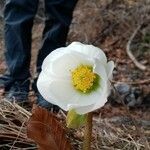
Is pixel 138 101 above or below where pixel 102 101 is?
Answer: below

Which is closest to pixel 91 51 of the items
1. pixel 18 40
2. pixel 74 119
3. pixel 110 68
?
pixel 110 68

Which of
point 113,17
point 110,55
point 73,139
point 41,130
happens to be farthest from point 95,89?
point 113,17

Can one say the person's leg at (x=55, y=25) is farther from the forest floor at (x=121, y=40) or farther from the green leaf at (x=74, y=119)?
the green leaf at (x=74, y=119)

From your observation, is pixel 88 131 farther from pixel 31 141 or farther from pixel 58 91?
pixel 31 141

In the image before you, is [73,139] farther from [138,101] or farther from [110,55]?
[110,55]

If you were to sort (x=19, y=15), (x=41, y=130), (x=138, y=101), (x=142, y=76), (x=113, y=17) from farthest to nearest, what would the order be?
1. (x=113, y=17)
2. (x=142, y=76)
3. (x=138, y=101)
4. (x=19, y=15)
5. (x=41, y=130)

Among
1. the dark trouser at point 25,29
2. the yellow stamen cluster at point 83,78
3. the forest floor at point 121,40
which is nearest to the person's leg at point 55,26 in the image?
the dark trouser at point 25,29

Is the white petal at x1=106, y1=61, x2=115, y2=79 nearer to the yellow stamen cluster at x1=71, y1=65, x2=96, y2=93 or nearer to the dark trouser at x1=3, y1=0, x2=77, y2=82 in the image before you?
the yellow stamen cluster at x1=71, y1=65, x2=96, y2=93
